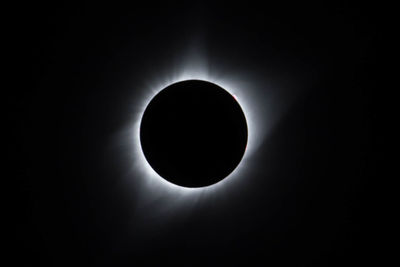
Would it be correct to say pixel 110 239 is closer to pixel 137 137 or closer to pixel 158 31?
pixel 137 137

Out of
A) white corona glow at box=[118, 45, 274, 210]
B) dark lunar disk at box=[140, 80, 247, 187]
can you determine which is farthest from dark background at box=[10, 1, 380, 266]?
dark lunar disk at box=[140, 80, 247, 187]

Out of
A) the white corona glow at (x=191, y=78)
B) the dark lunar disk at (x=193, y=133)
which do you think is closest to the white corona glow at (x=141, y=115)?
the white corona glow at (x=191, y=78)

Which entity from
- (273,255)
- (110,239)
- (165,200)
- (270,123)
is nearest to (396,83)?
(270,123)

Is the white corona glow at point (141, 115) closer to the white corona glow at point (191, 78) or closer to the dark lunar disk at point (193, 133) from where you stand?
the white corona glow at point (191, 78)

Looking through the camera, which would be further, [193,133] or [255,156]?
[255,156]

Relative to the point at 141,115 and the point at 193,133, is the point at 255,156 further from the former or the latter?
the point at 141,115

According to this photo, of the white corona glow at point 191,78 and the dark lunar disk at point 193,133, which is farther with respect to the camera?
the white corona glow at point 191,78

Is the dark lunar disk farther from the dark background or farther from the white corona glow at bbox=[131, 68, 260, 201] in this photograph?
the dark background


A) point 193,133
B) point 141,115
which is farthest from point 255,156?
point 141,115
